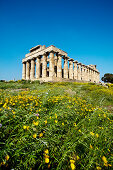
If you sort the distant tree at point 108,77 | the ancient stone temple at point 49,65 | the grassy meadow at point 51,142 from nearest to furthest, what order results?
the grassy meadow at point 51,142, the ancient stone temple at point 49,65, the distant tree at point 108,77

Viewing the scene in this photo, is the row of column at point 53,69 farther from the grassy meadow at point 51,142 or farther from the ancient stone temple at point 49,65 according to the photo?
the grassy meadow at point 51,142

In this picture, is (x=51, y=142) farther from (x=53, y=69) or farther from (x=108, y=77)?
(x=108, y=77)

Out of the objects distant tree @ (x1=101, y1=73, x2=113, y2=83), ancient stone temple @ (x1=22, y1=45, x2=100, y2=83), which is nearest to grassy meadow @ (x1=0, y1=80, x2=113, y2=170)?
ancient stone temple @ (x1=22, y1=45, x2=100, y2=83)

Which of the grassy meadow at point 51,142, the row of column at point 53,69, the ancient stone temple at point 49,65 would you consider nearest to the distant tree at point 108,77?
the row of column at point 53,69

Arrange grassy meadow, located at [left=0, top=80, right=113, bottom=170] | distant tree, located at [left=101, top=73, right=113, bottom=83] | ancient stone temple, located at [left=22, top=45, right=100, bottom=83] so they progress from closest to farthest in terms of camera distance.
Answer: grassy meadow, located at [left=0, top=80, right=113, bottom=170]
ancient stone temple, located at [left=22, top=45, right=100, bottom=83]
distant tree, located at [left=101, top=73, right=113, bottom=83]

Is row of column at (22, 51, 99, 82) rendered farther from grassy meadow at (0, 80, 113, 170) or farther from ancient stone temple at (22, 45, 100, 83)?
grassy meadow at (0, 80, 113, 170)

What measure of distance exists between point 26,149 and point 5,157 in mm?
403

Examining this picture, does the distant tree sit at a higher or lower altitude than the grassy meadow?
higher

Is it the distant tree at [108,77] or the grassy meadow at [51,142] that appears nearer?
the grassy meadow at [51,142]

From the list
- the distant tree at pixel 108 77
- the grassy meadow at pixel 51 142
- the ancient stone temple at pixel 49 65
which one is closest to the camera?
the grassy meadow at pixel 51 142

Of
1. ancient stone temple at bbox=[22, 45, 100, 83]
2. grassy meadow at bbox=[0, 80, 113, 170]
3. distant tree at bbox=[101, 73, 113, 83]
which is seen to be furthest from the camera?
distant tree at bbox=[101, 73, 113, 83]

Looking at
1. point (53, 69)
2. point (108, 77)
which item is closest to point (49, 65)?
point (53, 69)

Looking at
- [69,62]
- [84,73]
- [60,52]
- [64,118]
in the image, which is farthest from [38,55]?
[64,118]

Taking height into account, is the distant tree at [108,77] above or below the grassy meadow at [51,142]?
above
